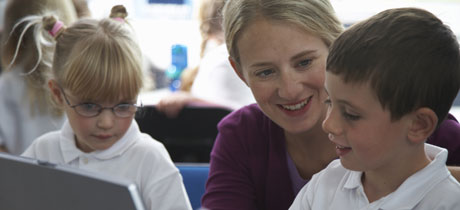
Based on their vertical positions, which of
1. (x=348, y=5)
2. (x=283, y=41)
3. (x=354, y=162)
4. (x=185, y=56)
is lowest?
(x=185, y=56)

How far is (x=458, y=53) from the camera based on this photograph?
3.23ft

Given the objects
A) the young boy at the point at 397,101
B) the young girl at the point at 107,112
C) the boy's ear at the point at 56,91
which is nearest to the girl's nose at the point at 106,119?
the young girl at the point at 107,112

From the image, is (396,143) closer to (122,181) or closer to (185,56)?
(122,181)

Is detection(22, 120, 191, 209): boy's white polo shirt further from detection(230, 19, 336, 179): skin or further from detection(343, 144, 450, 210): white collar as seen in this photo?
detection(343, 144, 450, 210): white collar

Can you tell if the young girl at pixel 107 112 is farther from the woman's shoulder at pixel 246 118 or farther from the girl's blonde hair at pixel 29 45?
the girl's blonde hair at pixel 29 45

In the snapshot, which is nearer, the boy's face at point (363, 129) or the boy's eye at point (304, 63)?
the boy's face at point (363, 129)

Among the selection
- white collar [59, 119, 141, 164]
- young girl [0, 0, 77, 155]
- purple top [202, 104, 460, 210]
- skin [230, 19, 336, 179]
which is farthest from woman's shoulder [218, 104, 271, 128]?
young girl [0, 0, 77, 155]

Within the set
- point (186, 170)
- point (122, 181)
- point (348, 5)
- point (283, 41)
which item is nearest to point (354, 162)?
point (283, 41)

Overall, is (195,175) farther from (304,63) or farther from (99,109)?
(304,63)

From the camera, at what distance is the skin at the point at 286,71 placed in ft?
4.03

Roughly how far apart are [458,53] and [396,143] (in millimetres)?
176

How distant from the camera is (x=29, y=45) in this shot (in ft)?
6.35

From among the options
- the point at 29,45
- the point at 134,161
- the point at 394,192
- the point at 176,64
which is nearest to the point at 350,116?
the point at 394,192

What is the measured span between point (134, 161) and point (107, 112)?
5.3 inches
